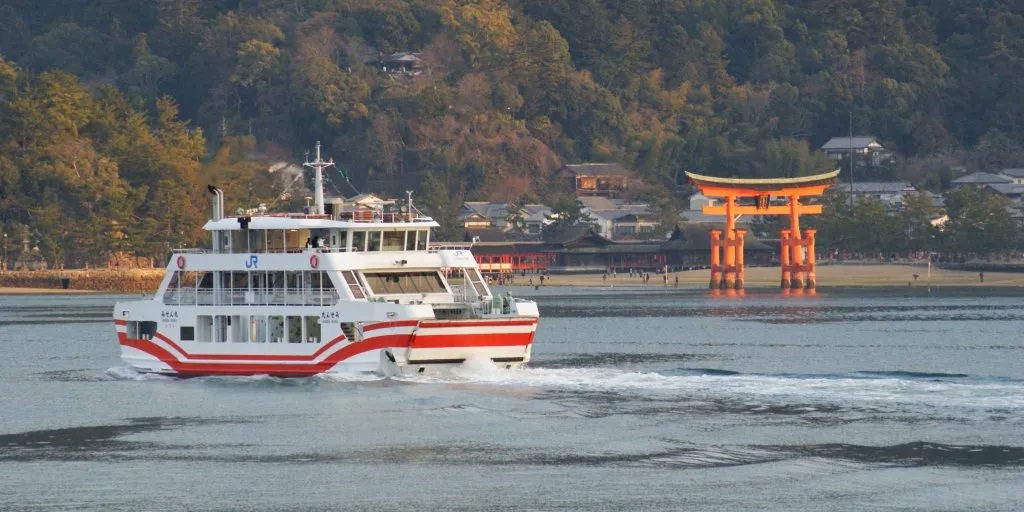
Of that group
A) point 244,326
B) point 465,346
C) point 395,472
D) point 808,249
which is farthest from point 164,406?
point 808,249

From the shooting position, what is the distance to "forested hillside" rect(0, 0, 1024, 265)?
173 m

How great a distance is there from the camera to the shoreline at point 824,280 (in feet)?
412

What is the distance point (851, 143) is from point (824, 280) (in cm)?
4759

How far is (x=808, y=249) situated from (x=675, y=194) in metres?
53.7

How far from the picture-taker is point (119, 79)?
190m

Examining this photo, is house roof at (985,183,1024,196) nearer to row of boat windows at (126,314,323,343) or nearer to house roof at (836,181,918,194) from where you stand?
house roof at (836,181,918,194)

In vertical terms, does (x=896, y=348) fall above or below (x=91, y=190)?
below

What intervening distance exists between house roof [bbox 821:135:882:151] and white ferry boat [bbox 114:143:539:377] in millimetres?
126908

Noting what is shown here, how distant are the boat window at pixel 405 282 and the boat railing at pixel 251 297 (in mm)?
1372

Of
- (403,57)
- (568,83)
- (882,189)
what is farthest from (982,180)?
(403,57)

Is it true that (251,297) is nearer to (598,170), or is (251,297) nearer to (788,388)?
(788,388)

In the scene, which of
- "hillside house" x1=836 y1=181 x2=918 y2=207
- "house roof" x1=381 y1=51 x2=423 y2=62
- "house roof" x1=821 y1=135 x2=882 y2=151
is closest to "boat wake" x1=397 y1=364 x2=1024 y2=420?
"hillside house" x1=836 y1=181 x2=918 y2=207

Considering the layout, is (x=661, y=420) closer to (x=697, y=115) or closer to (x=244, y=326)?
(x=244, y=326)

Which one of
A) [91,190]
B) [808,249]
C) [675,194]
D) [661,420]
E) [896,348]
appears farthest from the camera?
[675,194]
